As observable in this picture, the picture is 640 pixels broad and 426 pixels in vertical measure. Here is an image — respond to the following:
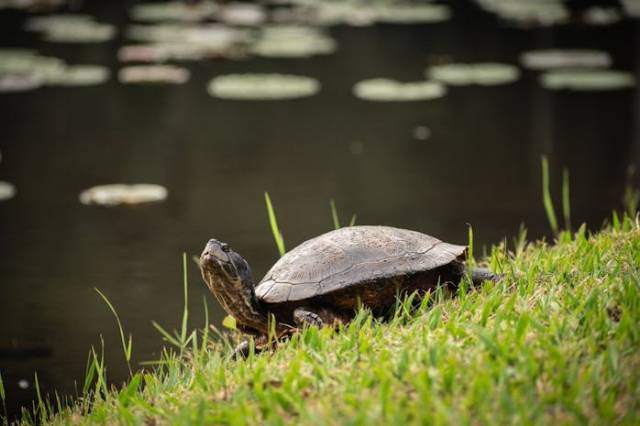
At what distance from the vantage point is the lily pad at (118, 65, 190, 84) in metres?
7.64

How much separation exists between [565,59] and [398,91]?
198 cm

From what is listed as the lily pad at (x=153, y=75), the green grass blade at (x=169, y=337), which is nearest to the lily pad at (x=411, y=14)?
the lily pad at (x=153, y=75)

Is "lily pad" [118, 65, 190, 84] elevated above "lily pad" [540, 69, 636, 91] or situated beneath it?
elevated above

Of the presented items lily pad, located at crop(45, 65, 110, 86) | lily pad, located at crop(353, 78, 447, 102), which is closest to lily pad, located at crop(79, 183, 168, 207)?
lily pad, located at crop(353, 78, 447, 102)

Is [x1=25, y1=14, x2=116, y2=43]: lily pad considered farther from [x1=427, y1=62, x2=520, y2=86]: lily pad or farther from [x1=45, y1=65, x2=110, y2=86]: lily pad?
[x1=427, y1=62, x2=520, y2=86]: lily pad

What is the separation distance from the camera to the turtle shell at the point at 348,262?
2639 millimetres

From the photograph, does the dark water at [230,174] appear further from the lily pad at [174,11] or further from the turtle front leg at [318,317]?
the lily pad at [174,11]

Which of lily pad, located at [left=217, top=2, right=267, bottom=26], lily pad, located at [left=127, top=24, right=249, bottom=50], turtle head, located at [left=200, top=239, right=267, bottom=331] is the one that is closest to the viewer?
turtle head, located at [left=200, top=239, right=267, bottom=331]

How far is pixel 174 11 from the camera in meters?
11.3

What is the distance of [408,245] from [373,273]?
0.20 m

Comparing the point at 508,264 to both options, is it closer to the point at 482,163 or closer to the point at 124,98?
the point at 482,163

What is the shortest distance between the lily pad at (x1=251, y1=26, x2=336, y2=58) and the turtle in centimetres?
630

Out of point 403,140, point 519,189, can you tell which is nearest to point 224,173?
point 403,140

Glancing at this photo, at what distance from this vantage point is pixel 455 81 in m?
7.66
